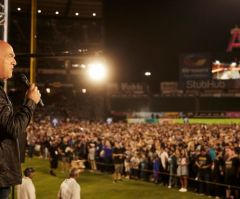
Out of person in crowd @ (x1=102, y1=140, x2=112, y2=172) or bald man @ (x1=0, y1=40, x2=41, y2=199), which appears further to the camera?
person in crowd @ (x1=102, y1=140, x2=112, y2=172)

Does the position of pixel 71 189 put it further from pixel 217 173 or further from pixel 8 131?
pixel 217 173

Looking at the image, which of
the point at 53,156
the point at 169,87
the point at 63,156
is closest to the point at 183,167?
the point at 63,156

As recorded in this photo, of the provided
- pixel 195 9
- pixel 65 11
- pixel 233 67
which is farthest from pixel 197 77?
pixel 65 11

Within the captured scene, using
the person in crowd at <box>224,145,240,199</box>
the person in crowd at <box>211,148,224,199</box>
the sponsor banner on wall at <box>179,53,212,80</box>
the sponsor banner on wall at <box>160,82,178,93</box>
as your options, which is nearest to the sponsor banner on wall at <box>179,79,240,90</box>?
the sponsor banner on wall at <box>179,53,212,80</box>

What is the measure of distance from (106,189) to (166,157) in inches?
98.4

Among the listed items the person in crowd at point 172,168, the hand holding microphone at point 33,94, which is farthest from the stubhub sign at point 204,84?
the hand holding microphone at point 33,94

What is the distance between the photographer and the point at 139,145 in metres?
20.0

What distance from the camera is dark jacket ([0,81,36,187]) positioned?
8.73 feet

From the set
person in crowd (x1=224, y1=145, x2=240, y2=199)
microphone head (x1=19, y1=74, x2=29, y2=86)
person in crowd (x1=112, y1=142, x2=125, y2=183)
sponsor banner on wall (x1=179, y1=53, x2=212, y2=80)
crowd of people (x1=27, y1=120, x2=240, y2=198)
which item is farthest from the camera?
sponsor banner on wall (x1=179, y1=53, x2=212, y2=80)

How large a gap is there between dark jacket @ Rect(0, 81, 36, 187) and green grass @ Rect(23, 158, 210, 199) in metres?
13.4

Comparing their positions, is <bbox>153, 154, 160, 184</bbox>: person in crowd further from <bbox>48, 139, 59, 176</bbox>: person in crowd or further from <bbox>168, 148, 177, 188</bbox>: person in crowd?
<bbox>48, 139, 59, 176</bbox>: person in crowd

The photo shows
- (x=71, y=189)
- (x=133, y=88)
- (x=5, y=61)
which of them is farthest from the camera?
(x=133, y=88)

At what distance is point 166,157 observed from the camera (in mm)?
17906

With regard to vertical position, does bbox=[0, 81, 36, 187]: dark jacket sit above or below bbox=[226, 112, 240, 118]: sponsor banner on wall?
below
